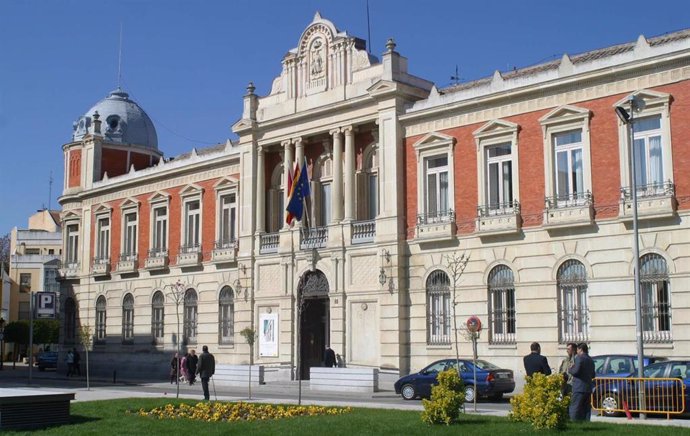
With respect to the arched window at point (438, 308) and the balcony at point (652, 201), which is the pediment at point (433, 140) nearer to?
the arched window at point (438, 308)

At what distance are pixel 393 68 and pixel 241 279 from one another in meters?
13.0

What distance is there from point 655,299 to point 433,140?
11.1 m

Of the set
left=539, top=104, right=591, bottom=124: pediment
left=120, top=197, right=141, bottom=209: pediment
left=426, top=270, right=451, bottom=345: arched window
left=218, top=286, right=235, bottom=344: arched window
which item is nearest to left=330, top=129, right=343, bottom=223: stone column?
left=426, top=270, right=451, bottom=345: arched window

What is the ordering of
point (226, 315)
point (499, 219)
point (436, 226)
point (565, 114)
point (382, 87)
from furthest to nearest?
point (226, 315) → point (382, 87) → point (436, 226) → point (499, 219) → point (565, 114)

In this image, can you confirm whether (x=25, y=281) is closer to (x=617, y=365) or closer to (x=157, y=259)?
(x=157, y=259)

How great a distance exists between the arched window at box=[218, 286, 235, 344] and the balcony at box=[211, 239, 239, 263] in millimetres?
Result: 1526

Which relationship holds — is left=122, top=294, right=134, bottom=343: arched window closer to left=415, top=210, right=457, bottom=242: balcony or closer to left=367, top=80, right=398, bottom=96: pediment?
left=367, top=80, right=398, bottom=96: pediment

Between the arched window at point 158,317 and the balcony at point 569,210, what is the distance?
81.7 feet

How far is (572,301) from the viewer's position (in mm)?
31391

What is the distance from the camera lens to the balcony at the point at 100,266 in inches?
2095

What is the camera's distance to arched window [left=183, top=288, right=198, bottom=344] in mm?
47438

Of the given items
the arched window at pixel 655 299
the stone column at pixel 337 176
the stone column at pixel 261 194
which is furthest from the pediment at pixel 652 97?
the stone column at pixel 261 194

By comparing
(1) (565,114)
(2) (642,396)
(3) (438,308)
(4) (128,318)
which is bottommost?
(2) (642,396)

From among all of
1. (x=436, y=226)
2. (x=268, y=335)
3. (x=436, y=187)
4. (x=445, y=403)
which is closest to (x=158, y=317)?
(x=268, y=335)
